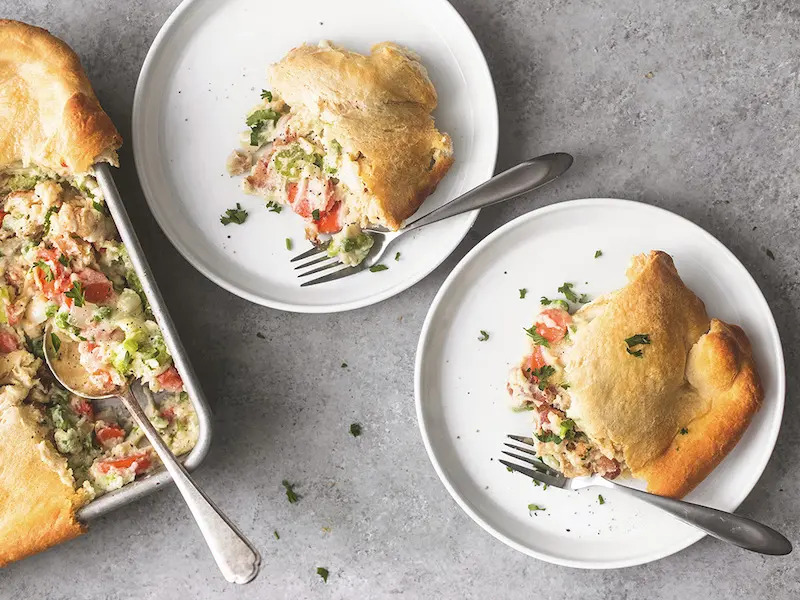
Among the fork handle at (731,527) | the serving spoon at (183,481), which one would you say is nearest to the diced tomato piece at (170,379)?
the serving spoon at (183,481)

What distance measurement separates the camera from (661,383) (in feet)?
10.4

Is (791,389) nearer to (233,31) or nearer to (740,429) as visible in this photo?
(740,429)

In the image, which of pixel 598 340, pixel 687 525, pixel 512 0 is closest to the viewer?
pixel 598 340

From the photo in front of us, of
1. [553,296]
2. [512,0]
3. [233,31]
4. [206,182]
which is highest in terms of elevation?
[512,0]

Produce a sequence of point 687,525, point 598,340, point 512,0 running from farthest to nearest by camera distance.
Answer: point 512,0 < point 687,525 < point 598,340

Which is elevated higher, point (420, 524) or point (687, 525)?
point (687, 525)

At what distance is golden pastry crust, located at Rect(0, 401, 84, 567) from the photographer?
317 centimetres

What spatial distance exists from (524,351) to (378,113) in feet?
4.27

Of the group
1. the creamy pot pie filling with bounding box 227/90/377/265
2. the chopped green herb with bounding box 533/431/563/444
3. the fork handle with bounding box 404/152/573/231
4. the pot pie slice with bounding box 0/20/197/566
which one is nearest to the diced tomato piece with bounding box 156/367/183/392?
the pot pie slice with bounding box 0/20/197/566

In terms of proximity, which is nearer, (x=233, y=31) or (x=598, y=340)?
(x=598, y=340)

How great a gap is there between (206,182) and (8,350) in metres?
1.18

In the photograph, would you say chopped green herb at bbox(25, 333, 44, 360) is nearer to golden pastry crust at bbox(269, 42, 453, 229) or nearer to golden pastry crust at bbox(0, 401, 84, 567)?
golden pastry crust at bbox(0, 401, 84, 567)

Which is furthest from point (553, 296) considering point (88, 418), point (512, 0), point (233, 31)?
point (88, 418)

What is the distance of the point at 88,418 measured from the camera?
3.47 metres
